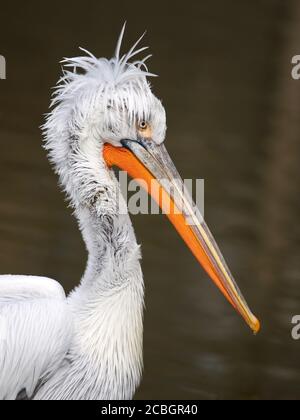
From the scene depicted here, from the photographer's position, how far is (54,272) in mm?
6914

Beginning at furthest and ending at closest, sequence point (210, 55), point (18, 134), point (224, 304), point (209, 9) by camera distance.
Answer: point (209, 9) < point (210, 55) < point (18, 134) < point (224, 304)

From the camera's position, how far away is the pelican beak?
4602 mm

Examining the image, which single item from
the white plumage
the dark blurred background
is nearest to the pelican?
the white plumage

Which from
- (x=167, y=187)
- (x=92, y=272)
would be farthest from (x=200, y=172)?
(x=92, y=272)

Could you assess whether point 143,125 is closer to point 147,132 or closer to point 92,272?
point 147,132

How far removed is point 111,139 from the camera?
14.9 ft

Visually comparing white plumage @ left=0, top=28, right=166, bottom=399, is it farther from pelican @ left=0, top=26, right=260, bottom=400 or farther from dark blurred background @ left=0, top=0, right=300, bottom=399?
dark blurred background @ left=0, top=0, right=300, bottom=399

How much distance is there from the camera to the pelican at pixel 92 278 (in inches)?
174

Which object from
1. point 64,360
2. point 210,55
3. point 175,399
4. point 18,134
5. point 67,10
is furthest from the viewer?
point 67,10

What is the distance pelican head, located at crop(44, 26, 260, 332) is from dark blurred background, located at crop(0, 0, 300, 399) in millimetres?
1432

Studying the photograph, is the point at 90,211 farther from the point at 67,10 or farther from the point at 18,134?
the point at 67,10

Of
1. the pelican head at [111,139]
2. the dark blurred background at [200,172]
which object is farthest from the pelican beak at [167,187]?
the dark blurred background at [200,172]

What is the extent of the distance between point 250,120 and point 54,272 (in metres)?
4.34
